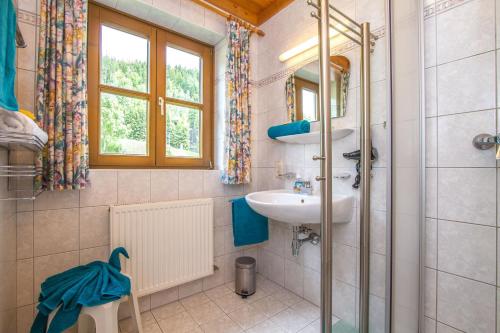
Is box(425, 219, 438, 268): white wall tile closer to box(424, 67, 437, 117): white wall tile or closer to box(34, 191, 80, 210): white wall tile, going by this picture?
box(424, 67, 437, 117): white wall tile

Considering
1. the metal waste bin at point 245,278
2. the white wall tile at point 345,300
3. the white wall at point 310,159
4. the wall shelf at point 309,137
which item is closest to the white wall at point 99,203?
the metal waste bin at point 245,278

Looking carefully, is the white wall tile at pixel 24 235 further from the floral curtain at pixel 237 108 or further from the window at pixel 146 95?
the floral curtain at pixel 237 108

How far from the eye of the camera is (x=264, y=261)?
2.19 metres

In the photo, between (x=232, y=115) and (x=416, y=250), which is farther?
(x=232, y=115)

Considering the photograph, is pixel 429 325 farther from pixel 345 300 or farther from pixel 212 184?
pixel 212 184

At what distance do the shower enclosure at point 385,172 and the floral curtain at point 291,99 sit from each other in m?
0.69

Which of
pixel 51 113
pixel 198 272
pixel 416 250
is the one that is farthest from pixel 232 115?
pixel 416 250

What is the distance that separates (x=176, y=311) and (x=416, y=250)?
159cm

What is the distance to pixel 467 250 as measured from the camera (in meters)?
1.06

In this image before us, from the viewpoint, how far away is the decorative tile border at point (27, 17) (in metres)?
1.29

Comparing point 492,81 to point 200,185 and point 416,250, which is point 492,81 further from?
point 200,185

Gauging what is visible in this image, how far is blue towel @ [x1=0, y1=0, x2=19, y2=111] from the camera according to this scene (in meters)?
0.75

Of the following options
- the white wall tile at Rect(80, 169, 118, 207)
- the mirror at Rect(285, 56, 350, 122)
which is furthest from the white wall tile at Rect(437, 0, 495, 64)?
the white wall tile at Rect(80, 169, 118, 207)

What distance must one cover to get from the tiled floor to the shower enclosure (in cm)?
51
